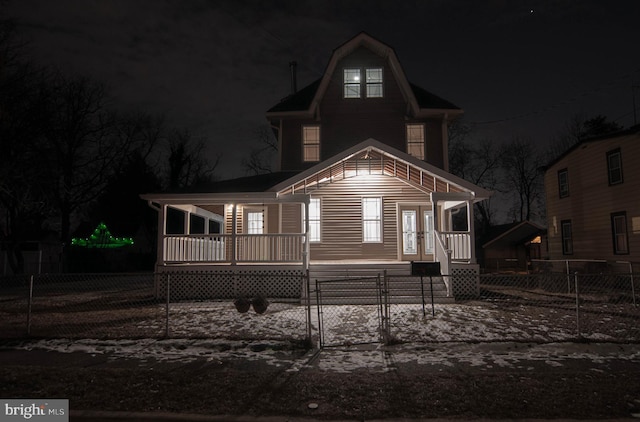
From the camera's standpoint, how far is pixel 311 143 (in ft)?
61.1

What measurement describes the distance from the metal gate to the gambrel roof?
8274mm

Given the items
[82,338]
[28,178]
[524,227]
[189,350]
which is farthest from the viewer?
[524,227]

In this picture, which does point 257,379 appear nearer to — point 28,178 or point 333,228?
point 333,228

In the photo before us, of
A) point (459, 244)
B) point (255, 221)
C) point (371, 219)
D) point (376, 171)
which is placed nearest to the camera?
point (459, 244)

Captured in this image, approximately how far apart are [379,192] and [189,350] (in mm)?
10576

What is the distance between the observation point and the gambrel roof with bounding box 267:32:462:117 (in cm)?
1809

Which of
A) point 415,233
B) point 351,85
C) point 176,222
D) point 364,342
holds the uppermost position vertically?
point 351,85

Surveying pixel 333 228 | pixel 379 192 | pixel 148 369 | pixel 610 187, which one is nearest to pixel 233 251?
pixel 333 228

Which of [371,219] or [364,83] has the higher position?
[364,83]

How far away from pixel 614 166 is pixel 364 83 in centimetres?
1130

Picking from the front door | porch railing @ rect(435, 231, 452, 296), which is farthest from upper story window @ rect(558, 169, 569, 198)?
porch railing @ rect(435, 231, 452, 296)

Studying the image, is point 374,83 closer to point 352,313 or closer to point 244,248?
point 244,248

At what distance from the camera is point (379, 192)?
651 inches

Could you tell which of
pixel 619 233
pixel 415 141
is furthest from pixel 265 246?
pixel 619 233
